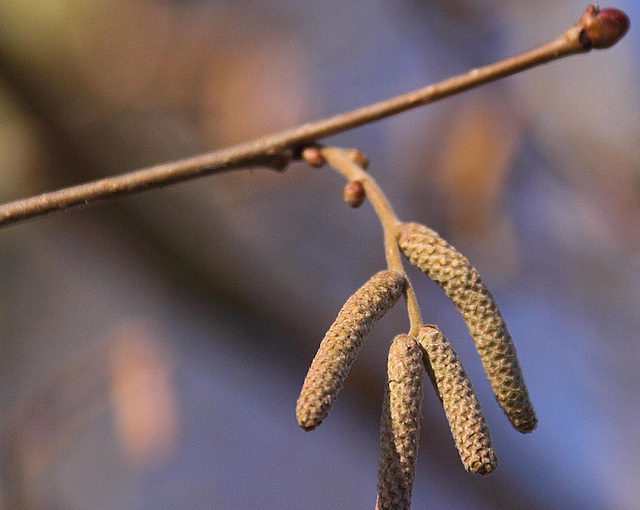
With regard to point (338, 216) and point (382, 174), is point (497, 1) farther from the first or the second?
point (338, 216)

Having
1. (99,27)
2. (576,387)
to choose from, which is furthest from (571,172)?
(99,27)

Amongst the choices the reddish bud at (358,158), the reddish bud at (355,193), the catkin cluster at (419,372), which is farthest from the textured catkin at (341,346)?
the reddish bud at (358,158)

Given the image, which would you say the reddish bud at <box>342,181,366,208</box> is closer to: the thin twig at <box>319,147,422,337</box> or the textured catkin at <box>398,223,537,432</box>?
the thin twig at <box>319,147,422,337</box>

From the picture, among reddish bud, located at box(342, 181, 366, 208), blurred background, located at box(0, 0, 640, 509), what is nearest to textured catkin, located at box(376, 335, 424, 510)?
reddish bud, located at box(342, 181, 366, 208)

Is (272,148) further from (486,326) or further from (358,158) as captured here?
(486,326)

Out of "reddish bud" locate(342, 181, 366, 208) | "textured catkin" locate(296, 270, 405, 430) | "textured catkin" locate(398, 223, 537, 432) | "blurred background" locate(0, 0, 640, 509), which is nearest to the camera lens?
"textured catkin" locate(296, 270, 405, 430)

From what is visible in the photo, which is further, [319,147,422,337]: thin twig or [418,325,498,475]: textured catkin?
[319,147,422,337]: thin twig
